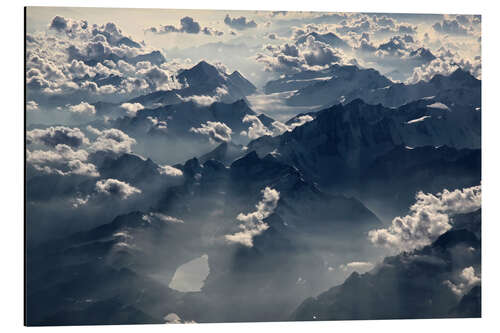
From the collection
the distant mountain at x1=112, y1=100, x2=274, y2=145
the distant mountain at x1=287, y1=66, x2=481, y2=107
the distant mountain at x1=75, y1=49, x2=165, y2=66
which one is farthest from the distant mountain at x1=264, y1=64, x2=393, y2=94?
the distant mountain at x1=75, y1=49, x2=165, y2=66

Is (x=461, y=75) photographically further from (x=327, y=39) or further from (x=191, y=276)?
(x=191, y=276)

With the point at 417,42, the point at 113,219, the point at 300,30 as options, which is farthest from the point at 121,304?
the point at 417,42

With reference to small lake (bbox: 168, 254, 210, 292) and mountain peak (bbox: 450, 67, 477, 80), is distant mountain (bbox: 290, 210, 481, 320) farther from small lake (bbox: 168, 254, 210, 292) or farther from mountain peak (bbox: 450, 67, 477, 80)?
mountain peak (bbox: 450, 67, 477, 80)

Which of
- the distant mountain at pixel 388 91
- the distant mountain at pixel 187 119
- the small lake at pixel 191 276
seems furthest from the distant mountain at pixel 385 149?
the small lake at pixel 191 276

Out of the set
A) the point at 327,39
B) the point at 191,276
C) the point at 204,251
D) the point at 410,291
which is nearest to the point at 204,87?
the point at 327,39

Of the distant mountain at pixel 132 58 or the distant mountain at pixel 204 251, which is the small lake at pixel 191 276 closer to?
the distant mountain at pixel 204 251

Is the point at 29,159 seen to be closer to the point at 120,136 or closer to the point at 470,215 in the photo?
the point at 120,136
